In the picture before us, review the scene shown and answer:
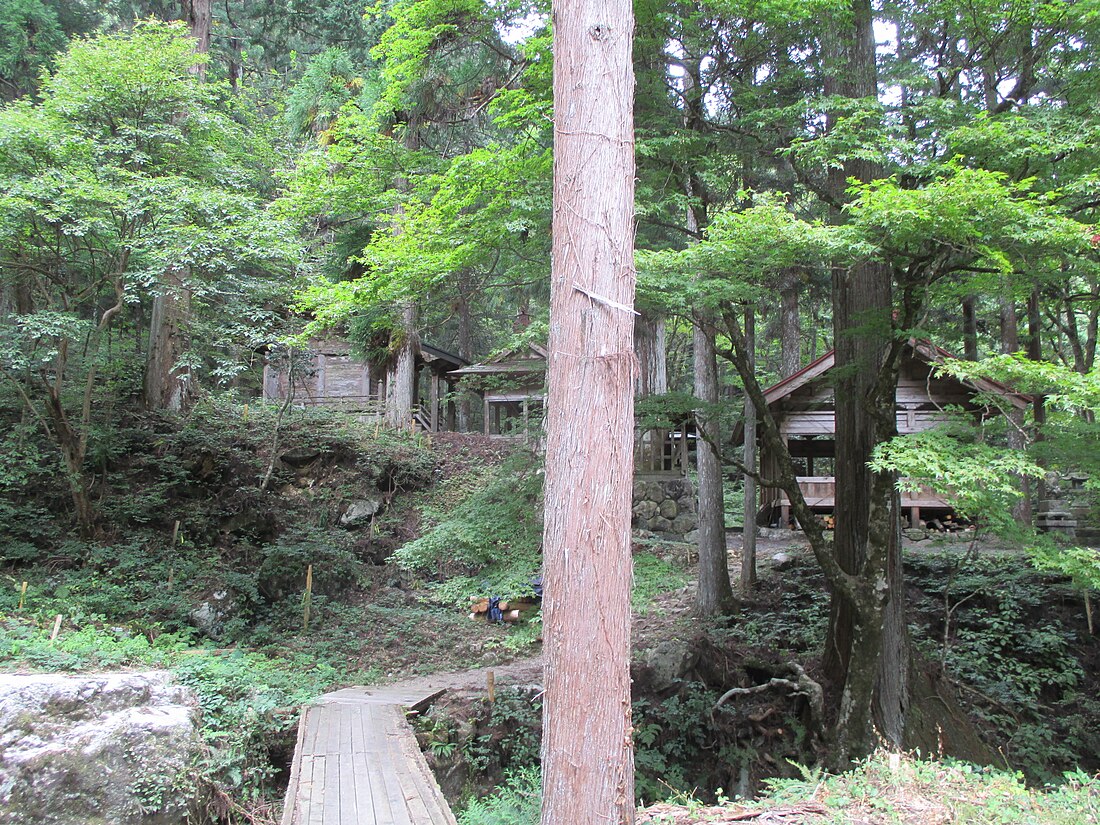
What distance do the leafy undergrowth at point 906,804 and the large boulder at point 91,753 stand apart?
3583 mm

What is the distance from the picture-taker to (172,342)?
1491cm

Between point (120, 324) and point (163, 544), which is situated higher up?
point (120, 324)

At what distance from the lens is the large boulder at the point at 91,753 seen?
15.7ft

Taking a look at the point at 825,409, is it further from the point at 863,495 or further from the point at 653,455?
the point at 863,495

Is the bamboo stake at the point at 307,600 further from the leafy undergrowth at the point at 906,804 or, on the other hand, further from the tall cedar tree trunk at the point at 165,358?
the leafy undergrowth at the point at 906,804

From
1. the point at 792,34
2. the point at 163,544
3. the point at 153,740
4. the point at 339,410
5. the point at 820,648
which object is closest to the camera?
the point at 153,740

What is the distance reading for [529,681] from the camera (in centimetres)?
898

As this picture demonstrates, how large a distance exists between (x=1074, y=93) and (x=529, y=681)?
865 cm

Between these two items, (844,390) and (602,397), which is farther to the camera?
(844,390)

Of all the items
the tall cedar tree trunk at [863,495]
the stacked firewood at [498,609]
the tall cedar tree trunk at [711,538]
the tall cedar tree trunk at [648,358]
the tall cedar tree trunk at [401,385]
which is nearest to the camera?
the tall cedar tree trunk at [863,495]

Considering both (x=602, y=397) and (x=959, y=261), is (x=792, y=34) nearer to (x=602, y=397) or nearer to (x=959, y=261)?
(x=959, y=261)

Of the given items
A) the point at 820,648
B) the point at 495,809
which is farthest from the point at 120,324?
the point at 820,648

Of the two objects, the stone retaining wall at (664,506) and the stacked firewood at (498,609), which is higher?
the stone retaining wall at (664,506)

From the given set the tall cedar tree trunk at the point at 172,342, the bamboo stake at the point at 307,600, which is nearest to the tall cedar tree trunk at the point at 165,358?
the tall cedar tree trunk at the point at 172,342
